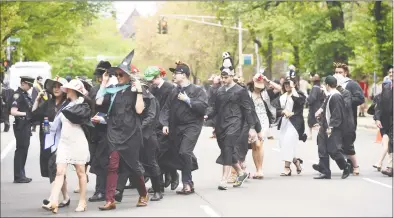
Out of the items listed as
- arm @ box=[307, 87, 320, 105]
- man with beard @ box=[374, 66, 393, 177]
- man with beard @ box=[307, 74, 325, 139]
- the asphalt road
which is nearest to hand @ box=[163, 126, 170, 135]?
the asphalt road

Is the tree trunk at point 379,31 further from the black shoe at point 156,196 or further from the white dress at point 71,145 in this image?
the white dress at point 71,145

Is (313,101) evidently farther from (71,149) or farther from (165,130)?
(71,149)

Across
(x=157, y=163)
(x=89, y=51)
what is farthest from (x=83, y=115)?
(x=89, y=51)

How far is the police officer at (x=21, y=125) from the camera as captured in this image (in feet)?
53.8

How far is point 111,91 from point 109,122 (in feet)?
1.31

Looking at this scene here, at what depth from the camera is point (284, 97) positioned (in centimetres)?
1741

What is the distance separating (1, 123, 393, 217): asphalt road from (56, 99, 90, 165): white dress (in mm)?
666

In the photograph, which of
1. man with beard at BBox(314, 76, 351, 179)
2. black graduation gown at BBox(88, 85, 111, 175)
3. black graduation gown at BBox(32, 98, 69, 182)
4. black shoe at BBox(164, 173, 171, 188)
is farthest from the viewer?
man with beard at BBox(314, 76, 351, 179)

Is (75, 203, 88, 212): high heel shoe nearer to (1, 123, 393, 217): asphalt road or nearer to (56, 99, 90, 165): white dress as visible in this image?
(1, 123, 393, 217): asphalt road

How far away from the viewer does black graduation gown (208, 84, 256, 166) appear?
14.8 m

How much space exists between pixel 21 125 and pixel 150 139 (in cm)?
341

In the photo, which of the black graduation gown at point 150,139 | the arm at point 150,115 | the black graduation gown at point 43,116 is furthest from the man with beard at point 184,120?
the black graduation gown at point 43,116

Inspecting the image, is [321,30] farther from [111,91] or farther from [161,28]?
[111,91]

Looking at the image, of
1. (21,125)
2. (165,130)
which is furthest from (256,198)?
(21,125)
